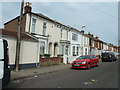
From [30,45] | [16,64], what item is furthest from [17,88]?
[30,45]

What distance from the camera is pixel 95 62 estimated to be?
47.5ft

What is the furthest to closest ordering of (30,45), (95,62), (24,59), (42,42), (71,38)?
(71,38) → (42,42) → (95,62) → (30,45) → (24,59)

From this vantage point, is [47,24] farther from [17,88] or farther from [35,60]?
[17,88]

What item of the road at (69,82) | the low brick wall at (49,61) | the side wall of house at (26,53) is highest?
the side wall of house at (26,53)

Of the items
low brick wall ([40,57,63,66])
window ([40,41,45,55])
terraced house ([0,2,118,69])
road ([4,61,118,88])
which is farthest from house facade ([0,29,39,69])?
road ([4,61,118,88])

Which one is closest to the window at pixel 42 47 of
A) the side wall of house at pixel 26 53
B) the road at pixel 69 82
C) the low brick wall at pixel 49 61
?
the low brick wall at pixel 49 61

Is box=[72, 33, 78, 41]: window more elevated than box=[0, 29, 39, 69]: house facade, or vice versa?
box=[72, 33, 78, 41]: window

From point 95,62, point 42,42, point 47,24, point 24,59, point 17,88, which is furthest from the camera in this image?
point 47,24

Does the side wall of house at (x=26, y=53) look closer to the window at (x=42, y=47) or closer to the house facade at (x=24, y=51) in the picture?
the house facade at (x=24, y=51)

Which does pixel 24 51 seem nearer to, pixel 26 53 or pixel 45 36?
pixel 26 53

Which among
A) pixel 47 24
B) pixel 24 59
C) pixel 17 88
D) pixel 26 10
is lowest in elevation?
pixel 17 88

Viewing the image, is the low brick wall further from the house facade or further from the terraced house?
the house facade

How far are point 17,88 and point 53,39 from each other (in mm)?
12656

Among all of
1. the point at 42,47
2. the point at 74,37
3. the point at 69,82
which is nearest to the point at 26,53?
the point at 42,47
